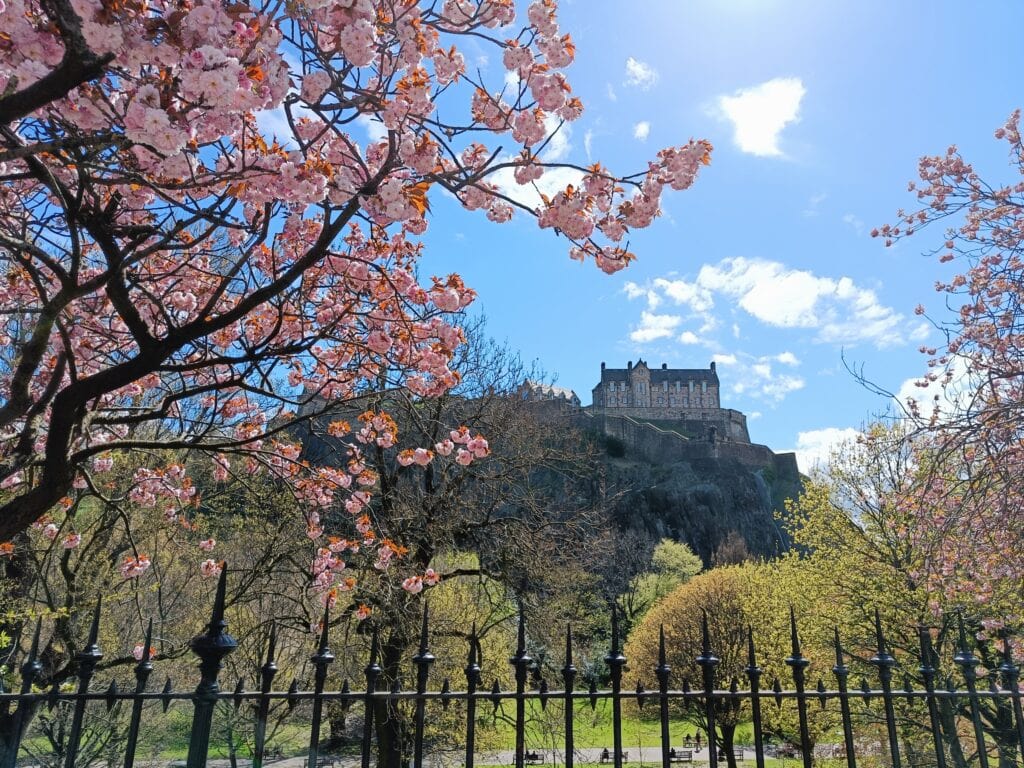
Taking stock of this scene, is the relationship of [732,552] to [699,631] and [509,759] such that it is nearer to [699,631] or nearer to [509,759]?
[699,631]

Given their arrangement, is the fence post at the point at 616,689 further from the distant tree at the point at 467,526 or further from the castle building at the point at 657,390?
the castle building at the point at 657,390

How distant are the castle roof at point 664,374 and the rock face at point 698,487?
14.4 meters

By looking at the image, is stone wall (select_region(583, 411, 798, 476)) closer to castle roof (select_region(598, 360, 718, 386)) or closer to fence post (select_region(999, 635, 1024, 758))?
castle roof (select_region(598, 360, 718, 386))

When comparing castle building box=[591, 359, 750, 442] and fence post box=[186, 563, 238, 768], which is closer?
fence post box=[186, 563, 238, 768]

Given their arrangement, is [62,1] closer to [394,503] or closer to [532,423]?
[394,503]

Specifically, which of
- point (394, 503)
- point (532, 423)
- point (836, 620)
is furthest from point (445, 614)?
point (836, 620)

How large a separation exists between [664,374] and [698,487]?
77.6 feet

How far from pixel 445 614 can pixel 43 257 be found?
10629 mm

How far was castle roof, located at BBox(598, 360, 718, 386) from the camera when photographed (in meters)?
74.2

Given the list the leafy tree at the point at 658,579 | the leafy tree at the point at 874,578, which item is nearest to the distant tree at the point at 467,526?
the leafy tree at the point at 874,578

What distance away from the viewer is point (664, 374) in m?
74.8

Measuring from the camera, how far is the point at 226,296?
18.2 ft

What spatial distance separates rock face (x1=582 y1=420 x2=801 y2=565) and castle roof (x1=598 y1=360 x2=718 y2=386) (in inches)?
567

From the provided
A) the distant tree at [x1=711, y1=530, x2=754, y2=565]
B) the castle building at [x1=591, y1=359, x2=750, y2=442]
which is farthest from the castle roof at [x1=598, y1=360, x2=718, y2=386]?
the distant tree at [x1=711, y1=530, x2=754, y2=565]
